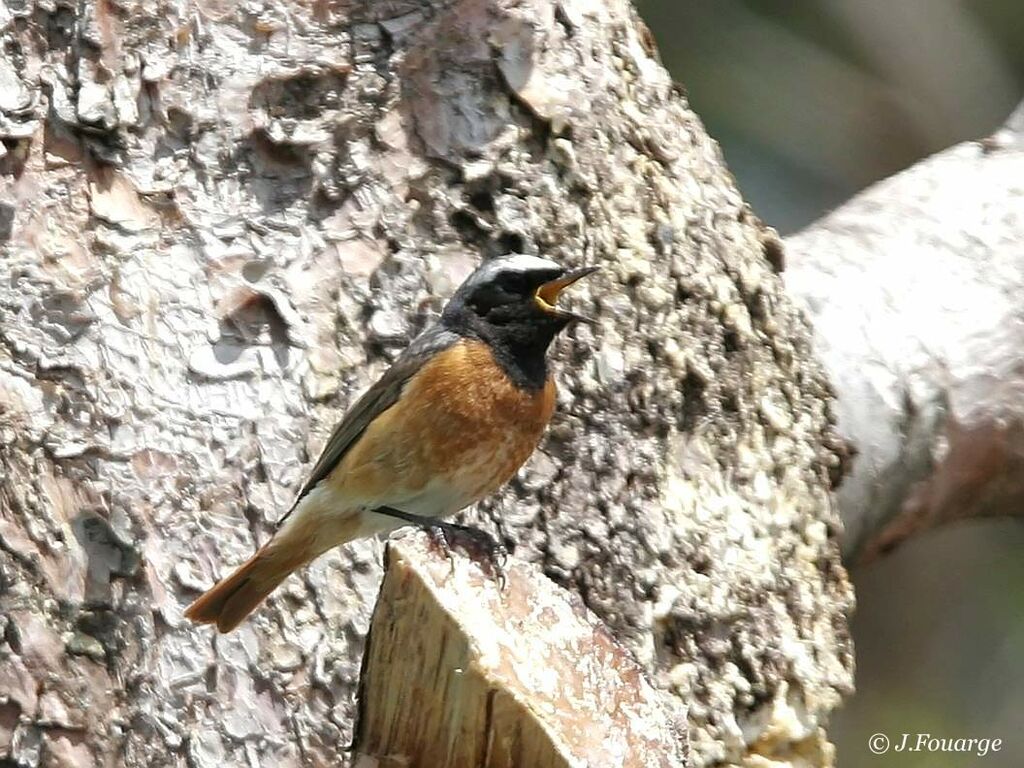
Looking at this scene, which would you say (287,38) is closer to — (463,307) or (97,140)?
(97,140)

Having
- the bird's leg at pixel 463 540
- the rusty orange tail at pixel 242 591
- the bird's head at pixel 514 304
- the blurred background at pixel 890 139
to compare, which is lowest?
the blurred background at pixel 890 139

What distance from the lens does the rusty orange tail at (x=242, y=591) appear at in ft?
12.3

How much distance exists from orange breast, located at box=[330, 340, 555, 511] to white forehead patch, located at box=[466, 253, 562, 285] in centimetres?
20

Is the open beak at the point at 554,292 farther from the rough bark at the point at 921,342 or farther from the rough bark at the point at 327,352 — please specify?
the rough bark at the point at 921,342

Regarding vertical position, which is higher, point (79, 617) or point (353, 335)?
point (353, 335)

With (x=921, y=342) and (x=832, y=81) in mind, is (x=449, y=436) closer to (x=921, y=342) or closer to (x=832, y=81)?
(x=921, y=342)

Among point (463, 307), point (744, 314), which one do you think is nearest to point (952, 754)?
point (744, 314)

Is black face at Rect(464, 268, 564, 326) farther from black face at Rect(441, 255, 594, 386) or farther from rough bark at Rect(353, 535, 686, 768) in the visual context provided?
rough bark at Rect(353, 535, 686, 768)

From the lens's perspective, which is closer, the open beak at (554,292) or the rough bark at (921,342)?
the open beak at (554,292)

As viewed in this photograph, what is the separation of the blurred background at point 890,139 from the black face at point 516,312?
232 inches

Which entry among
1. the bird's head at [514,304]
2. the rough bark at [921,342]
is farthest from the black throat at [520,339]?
the rough bark at [921,342]

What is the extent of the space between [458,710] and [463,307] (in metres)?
1.50

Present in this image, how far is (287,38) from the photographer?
181 inches

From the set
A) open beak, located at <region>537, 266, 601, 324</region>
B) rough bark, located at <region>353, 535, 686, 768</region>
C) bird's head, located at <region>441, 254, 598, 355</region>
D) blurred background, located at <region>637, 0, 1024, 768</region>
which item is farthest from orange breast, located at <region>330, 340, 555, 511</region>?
blurred background, located at <region>637, 0, 1024, 768</region>
